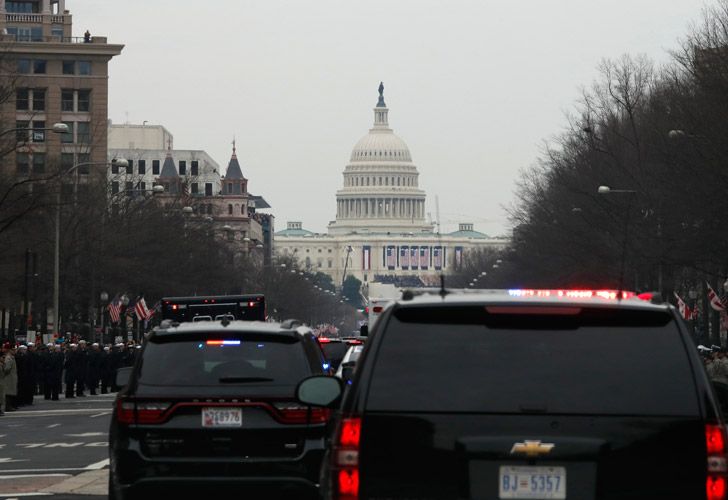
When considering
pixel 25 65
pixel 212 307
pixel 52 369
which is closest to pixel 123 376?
pixel 212 307

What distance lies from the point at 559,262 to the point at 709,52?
34985 mm

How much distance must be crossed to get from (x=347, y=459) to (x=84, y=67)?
114 m

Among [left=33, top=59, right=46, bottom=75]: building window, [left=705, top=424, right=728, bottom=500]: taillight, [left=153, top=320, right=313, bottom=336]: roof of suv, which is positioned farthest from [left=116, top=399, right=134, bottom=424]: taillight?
[left=33, top=59, right=46, bottom=75]: building window

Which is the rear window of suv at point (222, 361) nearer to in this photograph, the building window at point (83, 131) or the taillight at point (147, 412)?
the taillight at point (147, 412)

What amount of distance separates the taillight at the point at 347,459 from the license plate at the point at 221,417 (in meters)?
4.86

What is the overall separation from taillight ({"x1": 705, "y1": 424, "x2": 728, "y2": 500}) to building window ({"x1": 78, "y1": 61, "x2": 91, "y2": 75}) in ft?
376

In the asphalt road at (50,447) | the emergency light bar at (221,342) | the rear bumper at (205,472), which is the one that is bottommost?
the asphalt road at (50,447)

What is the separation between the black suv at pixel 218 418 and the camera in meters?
13.2

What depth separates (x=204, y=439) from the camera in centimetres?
1325

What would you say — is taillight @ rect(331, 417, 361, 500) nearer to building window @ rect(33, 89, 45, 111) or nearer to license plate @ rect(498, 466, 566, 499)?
→ license plate @ rect(498, 466, 566, 499)

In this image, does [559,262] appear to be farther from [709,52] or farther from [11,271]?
[709,52]

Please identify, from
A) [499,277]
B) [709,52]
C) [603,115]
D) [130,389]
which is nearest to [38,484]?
[130,389]

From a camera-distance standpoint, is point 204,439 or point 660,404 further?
point 204,439

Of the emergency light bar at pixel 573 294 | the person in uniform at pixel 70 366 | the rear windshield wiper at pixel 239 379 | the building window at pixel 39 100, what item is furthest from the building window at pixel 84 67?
the emergency light bar at pixel 573 294
